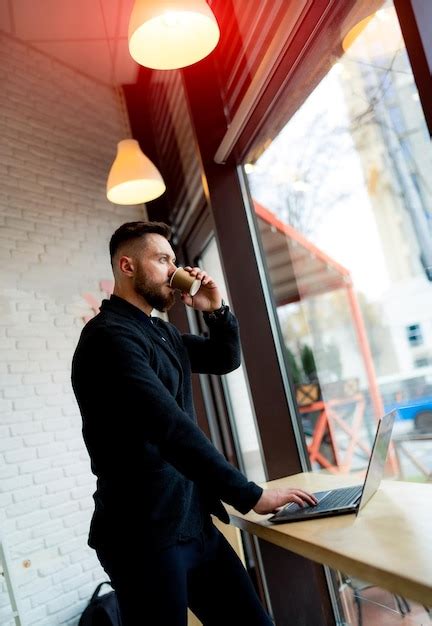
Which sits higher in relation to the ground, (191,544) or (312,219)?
(312,219)

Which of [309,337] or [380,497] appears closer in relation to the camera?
[380,497]

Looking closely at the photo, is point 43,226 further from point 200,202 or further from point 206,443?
point 206,443

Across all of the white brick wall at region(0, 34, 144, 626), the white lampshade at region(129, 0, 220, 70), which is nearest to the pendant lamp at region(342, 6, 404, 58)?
the white lampshade at region(129, 0, 220, 70)

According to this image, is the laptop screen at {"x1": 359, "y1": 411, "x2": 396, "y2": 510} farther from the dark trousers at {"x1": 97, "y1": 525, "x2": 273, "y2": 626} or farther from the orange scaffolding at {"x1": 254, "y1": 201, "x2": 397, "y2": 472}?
the orange scaffolding at {"x1": 254, "y1": 201, "x2": 397, "y2": 472}

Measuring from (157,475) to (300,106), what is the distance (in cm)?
153

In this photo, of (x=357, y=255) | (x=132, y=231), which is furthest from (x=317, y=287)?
(x=132, y=231)

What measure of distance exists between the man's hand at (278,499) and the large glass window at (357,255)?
0.55m

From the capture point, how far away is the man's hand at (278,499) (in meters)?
1.37

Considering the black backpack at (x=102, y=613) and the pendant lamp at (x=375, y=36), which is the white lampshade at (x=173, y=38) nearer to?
the pendant lamp at (x=375, y=36)

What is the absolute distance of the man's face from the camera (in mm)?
1690

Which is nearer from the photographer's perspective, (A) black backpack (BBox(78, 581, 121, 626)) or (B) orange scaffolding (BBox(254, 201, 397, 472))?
(B) orange scaffolding (BBox(254, 201, 397, 472))

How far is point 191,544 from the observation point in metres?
1.47

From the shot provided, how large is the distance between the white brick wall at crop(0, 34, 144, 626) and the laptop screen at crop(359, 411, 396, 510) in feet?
6.82

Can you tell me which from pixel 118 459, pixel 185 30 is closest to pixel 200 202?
pixel 185 30
